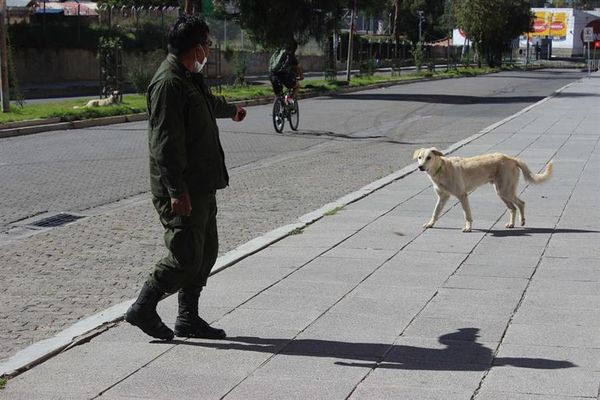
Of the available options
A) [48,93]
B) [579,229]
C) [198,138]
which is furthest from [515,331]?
[48,93]

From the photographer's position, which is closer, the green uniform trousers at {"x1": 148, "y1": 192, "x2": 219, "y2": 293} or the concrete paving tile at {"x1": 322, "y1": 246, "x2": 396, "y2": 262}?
the green uniform trousers at {"x1": 148, "y1": 192, "x2": 219, "y2": 293}

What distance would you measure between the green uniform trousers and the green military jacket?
8 cm

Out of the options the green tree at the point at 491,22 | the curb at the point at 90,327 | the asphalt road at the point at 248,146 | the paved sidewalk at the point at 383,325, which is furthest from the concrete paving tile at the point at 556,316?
the green tree at the point at 491,22

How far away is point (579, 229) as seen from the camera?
9.80 m

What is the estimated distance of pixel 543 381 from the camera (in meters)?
5.20

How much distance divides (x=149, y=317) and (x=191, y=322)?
0.26 meters


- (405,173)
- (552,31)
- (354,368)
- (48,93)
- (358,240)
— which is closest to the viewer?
(354,368)

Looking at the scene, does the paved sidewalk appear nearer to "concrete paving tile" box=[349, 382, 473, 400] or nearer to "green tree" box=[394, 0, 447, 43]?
"concrete paving tile" box=[349, 382, 473, 400]

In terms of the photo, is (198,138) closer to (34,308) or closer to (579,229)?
(34,308)

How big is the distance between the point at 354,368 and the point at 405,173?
8.85 m

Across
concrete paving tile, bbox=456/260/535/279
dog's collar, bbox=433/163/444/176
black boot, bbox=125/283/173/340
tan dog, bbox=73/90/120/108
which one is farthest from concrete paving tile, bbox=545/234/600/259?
tan dog, bbox=73/90/120/108

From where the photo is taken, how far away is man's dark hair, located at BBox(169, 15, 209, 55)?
5.83 meters

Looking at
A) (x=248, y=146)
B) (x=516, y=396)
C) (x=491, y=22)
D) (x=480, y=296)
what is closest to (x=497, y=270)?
(x=480, y=296)

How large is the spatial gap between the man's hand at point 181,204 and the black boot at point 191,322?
2.15 ft
